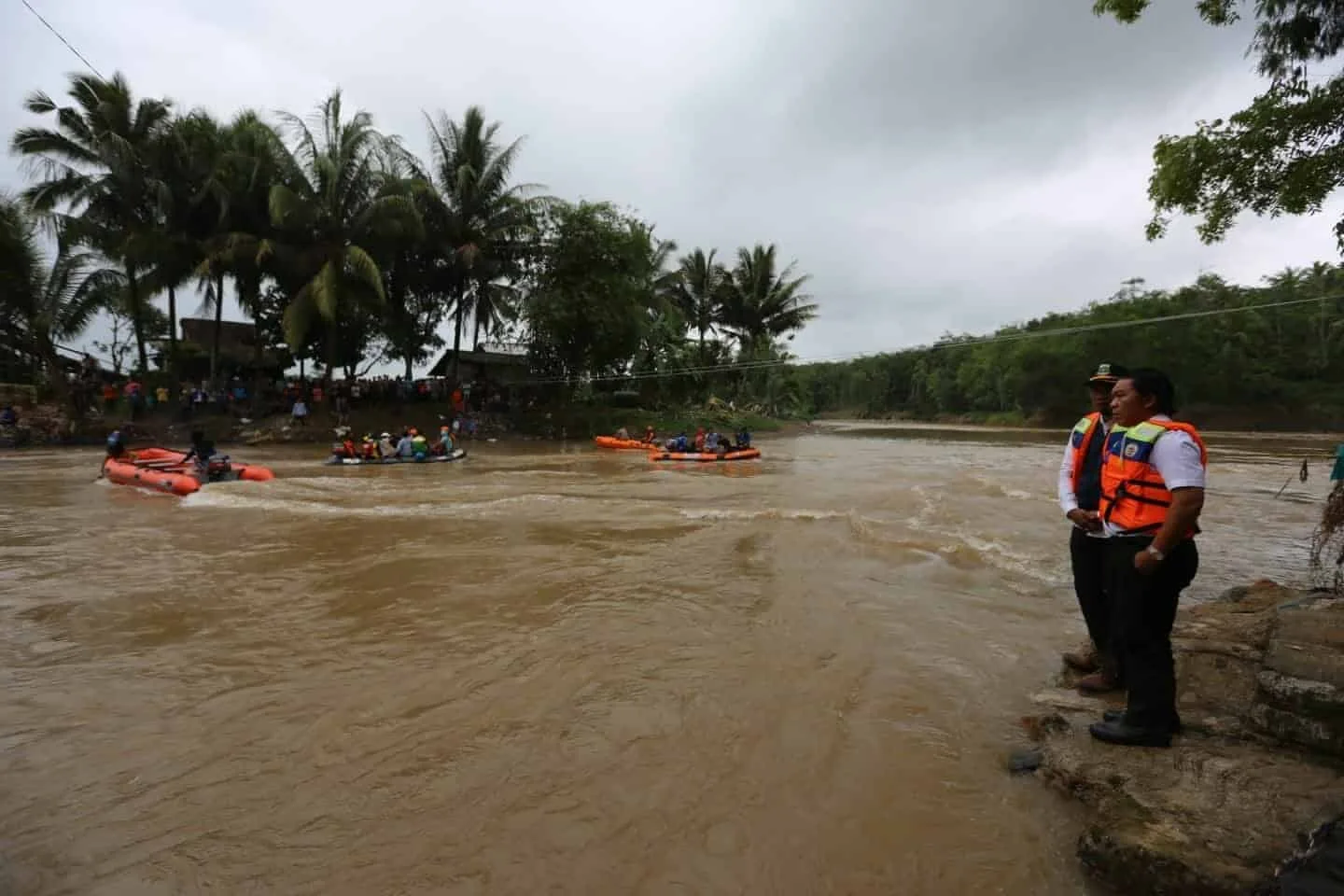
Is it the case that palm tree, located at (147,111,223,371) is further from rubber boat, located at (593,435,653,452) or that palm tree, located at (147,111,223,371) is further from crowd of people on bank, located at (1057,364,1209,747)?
crowd of people on bank, located at (1057,364,1209,747)

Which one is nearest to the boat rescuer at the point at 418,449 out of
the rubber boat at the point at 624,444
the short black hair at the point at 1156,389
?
the rubber boat at the point at 624,444

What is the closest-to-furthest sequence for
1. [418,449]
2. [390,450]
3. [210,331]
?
[390,450] → [418,449] → [210,331]

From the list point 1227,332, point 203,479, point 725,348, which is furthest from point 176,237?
point 1227,332

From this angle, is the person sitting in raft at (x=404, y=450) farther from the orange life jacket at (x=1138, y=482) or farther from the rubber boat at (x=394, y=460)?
the orange life jacket at (x=1138, y=482)

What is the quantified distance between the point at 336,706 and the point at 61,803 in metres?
1.00

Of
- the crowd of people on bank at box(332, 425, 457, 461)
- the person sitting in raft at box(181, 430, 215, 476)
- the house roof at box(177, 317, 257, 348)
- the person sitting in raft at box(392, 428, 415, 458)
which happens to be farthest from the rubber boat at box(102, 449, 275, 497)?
the house roof at box(177, 317, 257, 348)

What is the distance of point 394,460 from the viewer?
47.7 ft

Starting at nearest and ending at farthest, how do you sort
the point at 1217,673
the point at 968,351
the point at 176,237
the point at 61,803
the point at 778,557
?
the point at 61,803
the point at 1217,673
the point at 778,557
the point at 176,237
the point at 968,351

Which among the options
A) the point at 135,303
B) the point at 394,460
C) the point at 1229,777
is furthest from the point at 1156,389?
the point at 135,303

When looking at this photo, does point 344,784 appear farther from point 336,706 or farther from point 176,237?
point 176,237

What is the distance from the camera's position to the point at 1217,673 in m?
2.98

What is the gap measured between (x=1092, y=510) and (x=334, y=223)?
21669 millimetres

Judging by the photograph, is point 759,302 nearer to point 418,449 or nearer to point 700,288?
point 700,288

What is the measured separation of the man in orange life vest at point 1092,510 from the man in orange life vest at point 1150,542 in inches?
16.7
